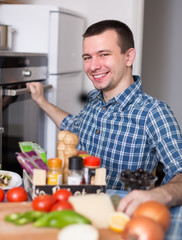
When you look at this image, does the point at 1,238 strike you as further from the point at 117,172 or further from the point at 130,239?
the point at 117,172

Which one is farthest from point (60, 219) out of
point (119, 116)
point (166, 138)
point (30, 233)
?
point (119, 116)

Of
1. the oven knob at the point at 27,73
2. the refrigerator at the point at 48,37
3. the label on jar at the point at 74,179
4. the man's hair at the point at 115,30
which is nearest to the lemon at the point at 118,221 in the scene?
the label on jar at the point at 74,179

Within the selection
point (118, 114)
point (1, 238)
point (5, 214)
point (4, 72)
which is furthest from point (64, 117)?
point (1, 238)

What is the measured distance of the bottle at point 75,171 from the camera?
111cm

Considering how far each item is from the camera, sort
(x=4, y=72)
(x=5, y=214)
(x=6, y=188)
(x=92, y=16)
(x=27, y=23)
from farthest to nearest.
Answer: (x=92, y=16), (x=27, y=23), (x=4, y=72), (x=6, y=188), (x=5, y=214)

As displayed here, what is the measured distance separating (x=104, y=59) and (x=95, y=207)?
2.78 ft

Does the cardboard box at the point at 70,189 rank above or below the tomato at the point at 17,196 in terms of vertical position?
above

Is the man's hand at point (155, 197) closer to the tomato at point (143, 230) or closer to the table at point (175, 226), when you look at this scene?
the table at point (175, 226)

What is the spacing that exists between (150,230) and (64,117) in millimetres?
1406

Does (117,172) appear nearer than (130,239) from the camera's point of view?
No

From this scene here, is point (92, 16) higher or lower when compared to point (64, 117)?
higher

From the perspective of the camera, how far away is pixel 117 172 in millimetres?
1660

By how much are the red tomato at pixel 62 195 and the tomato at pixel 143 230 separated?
0.84 feet

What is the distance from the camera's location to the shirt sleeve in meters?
1.47
